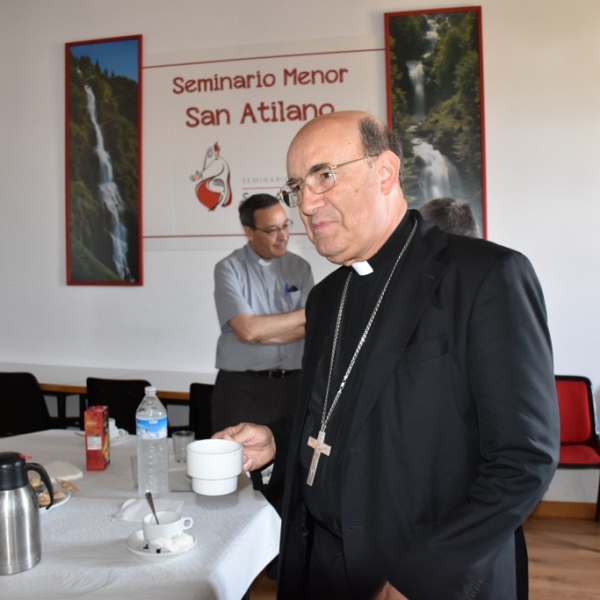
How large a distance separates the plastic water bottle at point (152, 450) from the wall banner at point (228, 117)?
2.70 metres

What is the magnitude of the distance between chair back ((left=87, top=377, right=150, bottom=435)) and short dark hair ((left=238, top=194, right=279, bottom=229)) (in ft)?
4.12

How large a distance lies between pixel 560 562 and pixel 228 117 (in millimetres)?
3628

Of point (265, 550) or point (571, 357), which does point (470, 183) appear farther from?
point (265, 550)

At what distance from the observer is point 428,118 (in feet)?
14.5

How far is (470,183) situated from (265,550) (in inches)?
125

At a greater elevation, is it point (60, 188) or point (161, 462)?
point (60, 188)

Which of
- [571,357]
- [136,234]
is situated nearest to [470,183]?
[571,357]

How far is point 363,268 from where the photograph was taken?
162 cm

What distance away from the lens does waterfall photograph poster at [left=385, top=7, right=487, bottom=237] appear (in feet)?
14.2

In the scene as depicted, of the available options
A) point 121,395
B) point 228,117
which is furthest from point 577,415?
point 228,117

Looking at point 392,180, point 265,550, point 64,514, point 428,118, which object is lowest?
point 265,550

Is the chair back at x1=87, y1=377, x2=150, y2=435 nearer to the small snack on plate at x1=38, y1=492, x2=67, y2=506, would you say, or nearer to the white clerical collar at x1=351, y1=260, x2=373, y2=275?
the small snack on plate at x1=38, y1=492, x2=67, y2=506

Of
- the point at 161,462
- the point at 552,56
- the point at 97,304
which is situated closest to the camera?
the point at 161,462

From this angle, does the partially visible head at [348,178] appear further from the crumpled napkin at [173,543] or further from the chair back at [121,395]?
the chair back at [121,395]
